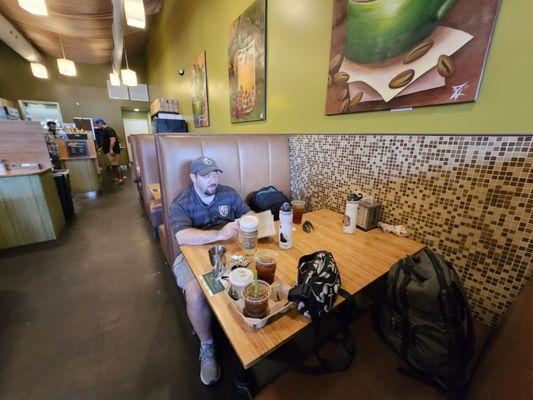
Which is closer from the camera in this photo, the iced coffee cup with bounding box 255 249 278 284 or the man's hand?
the iced coffee cup with bounding box 255 249 278 284

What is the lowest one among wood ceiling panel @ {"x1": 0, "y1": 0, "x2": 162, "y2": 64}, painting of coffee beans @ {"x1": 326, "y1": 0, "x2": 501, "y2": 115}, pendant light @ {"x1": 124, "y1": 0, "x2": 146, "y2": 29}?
painting of coffee beans @ {"x1": 326, "y1": 0, "x2": 501, "y2": 115}

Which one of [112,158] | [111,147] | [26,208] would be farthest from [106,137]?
[26,208]

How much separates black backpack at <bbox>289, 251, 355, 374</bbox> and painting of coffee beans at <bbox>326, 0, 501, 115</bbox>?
102 centimetres

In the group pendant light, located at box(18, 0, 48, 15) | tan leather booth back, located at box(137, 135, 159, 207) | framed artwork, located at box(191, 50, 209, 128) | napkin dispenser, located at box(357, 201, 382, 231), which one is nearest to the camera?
napkin dispenser, located at box(357, 201, 382, 231)

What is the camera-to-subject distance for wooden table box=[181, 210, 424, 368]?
593 mm

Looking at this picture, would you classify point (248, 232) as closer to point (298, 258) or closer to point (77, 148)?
point (298, 258)

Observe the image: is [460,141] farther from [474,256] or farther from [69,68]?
[69,68]

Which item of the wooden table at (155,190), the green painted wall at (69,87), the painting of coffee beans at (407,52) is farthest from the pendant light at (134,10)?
the green painted wall at (69,87)

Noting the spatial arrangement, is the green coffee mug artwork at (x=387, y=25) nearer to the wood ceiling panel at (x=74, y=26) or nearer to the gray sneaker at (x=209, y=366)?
the gray sneaker at (x=209, y=366)

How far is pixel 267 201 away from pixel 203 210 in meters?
0.53

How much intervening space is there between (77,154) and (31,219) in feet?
8.68

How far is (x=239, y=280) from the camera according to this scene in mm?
715

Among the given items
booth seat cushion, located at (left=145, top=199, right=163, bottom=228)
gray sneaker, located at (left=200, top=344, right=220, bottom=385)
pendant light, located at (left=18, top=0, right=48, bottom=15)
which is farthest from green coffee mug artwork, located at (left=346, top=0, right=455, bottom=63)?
pendant light, located at (left=18, top=0, right=48, bottom=15)

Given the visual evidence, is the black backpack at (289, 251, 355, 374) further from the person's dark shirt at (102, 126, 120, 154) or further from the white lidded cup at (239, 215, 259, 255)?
the person's dark shirt at (102, 126, 120, 154)
